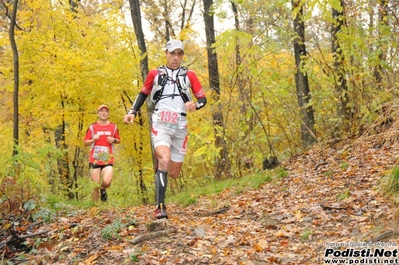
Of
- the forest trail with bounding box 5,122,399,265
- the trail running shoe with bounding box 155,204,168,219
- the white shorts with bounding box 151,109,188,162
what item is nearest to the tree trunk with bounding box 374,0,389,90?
the forest trail with bounding box 5,122,399,265

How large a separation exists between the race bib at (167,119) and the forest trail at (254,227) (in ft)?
3.97

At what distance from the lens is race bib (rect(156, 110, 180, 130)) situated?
5.35 m

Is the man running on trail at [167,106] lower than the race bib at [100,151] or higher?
higher

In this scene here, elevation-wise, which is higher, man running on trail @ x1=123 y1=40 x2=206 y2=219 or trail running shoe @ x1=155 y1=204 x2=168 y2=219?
man running on trail @ x1=123 y1=40 x2=206 y2=219

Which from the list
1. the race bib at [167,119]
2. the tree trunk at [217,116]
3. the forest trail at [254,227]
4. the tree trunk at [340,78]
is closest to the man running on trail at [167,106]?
the race bib at [167,119]

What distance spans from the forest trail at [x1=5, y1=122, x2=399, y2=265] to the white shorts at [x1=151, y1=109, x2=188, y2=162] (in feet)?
3.09

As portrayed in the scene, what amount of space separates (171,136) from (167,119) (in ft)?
0.95

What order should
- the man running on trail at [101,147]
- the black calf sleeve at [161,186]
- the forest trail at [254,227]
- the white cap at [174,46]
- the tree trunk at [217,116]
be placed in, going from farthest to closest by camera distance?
→ 1. the tree trunk at [217,116]
2. the man running on trail at [101,147]
3. the white cap at [174,46]
4. the black calf sleeve at [161,186]
5. the forest trail at [254,227]

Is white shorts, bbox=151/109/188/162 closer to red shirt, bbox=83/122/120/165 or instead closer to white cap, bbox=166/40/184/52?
white cap, bbox=166/40/184/52

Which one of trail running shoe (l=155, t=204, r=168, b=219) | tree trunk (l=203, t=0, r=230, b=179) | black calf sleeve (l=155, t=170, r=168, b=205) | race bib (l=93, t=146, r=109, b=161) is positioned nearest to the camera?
trail running shoe (l=155, t=204, r=168, b=219)

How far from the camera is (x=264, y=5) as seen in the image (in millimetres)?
9094

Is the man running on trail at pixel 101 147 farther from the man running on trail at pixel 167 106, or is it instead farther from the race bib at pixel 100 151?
the man running on trail at pixel 167 106

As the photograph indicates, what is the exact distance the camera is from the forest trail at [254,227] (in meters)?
3.92

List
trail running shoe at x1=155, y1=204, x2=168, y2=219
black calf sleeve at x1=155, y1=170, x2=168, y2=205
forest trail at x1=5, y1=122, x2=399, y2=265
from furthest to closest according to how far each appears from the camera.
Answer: black calf sleeve at x1=155, y1=170, x2=168, y2=205 < trail running shoe at x1=155, y1=204, x2=168, y2=219 < forest trail at x1=5, y1=122, x2=399, y2=265
